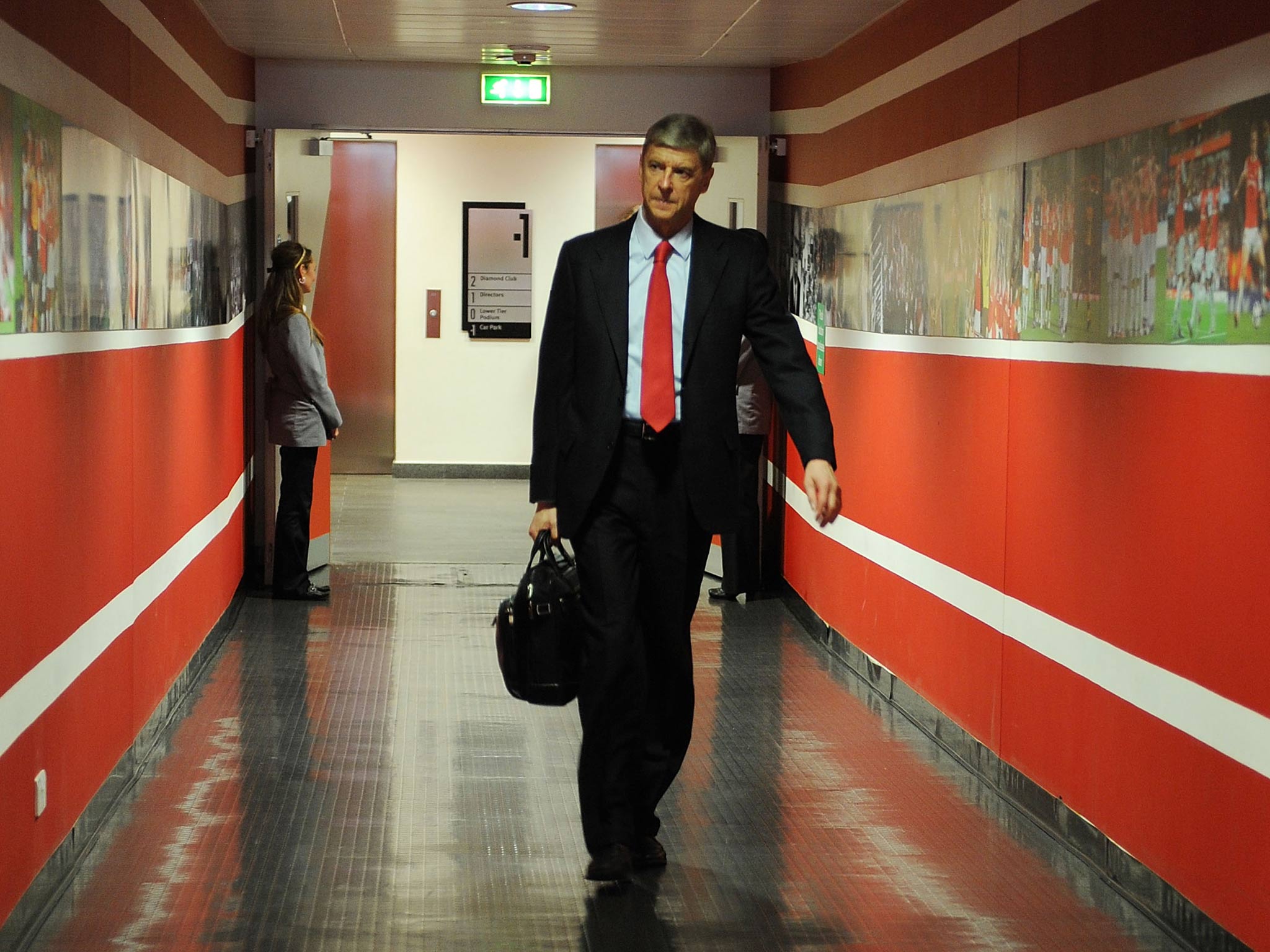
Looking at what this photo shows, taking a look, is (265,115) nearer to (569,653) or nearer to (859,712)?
(859,712)

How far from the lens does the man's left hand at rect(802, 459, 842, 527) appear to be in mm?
3348

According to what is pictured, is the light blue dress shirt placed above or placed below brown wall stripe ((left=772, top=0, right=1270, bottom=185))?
below

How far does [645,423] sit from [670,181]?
0.54 m

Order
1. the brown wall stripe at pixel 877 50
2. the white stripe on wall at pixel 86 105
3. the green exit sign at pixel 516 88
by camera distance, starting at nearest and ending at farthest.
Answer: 1. the white stripe on wall at pixel 86 105
2. the brown wall stripe at pixel 877 50
3. the green exit sign at pixel 516 88

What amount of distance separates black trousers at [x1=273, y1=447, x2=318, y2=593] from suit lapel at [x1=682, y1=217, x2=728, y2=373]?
410cm

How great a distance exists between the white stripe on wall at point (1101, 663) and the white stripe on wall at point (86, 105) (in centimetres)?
267

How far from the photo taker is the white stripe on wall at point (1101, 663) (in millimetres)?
3068

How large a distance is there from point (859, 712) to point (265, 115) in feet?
13.7

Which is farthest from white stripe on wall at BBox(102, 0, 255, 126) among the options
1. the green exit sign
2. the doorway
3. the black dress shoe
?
the doorway

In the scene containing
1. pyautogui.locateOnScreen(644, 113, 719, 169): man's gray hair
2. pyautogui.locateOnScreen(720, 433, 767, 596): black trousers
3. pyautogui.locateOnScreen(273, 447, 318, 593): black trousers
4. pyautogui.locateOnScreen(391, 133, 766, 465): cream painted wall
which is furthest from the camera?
pyautogui.locateOnScreen(391, 133, 766, 465): cream painted wall

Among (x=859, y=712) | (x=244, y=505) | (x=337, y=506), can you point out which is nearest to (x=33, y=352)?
(x=859, y=712)

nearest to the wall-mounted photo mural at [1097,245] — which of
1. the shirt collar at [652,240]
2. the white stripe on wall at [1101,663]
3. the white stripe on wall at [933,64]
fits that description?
the white stripe on wall at [933,64]

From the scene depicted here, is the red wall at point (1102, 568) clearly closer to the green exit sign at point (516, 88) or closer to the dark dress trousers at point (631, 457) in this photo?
the dark dress trousers at point (631, 457)

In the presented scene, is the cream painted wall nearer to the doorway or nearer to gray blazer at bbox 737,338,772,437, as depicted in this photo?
the doorway
